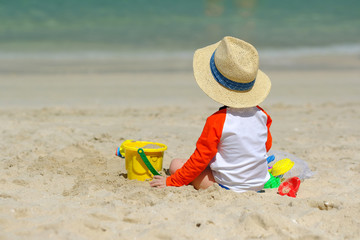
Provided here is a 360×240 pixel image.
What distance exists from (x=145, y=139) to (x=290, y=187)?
165cm

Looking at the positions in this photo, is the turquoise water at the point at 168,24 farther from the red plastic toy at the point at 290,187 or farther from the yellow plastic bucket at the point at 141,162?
the red plastic toy at the point at 290,187

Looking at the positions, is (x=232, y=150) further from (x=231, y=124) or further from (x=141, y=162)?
A: (x=141, y=162)

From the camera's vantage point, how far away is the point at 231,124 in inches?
113

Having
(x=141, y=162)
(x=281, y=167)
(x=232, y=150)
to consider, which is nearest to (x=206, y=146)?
(x=232, y=150)

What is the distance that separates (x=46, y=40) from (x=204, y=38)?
407 cm

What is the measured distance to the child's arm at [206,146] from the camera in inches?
112

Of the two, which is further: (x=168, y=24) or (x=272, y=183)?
(x=168, y=24)

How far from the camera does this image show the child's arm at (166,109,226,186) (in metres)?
2.84

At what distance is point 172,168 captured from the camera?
3.29m

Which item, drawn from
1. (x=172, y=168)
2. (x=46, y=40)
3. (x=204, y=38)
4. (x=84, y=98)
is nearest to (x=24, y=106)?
(x=84, y=98)

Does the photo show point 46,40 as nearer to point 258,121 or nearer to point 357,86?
point 357,86

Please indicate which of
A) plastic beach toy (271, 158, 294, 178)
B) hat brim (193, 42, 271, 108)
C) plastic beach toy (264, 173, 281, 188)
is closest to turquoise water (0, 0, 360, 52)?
plastic beach toy (271, 158, 294, 178)

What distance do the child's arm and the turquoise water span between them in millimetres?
8092

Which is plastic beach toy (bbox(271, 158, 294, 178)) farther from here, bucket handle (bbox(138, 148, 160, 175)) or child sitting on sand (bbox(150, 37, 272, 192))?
bucket handle (bbox(138, 148, 160, 175))
